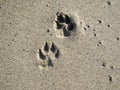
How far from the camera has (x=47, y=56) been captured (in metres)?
2.11

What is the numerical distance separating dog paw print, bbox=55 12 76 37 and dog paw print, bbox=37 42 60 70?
13cm

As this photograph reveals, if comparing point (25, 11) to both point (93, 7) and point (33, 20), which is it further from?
point (93, 7)

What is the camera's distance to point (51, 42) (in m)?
2.14

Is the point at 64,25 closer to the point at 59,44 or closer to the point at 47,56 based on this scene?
the point at 59,44

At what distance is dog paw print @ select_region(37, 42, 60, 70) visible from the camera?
210 cm

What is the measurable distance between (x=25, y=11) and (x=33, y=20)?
0.11m

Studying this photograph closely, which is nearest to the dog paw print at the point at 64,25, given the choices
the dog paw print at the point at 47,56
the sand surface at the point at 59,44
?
the sand surface at the point at 59,44

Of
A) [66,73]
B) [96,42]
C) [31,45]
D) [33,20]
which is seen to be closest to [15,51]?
[31,45]

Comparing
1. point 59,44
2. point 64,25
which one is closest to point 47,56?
point 59,44

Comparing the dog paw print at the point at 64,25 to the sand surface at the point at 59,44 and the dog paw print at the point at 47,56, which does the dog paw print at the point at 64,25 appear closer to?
the sand surface at the point at 59,44

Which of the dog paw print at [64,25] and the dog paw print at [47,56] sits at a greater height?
the dog paw print at [64,25]

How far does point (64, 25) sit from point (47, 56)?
0.98 feet

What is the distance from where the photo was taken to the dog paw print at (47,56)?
2105 millimetres

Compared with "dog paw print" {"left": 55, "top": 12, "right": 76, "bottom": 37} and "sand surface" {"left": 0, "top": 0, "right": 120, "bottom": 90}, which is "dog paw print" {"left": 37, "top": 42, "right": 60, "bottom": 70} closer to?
"sand surface" {"left": 0, "top": 0, "right": 120, "bottom": 90}
